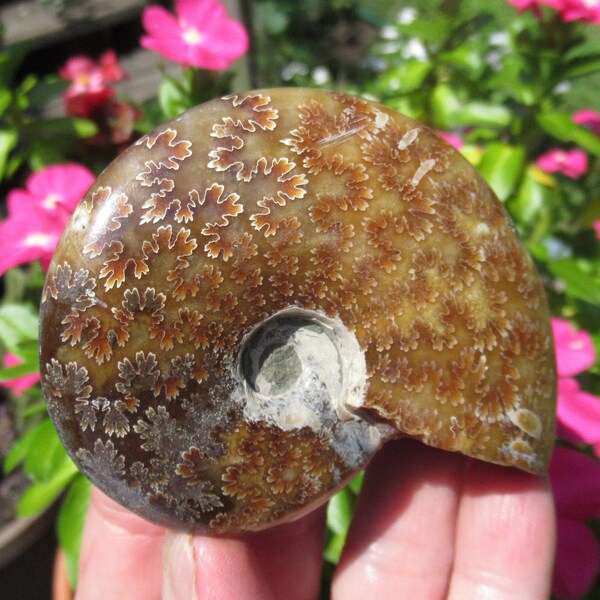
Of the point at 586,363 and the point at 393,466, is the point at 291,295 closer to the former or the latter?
the point at 393,466

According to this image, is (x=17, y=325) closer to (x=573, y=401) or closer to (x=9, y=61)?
(x=9, y=61)

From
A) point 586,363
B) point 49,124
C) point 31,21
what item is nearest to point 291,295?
point 586,363

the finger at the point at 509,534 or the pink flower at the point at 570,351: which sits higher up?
the pink flower at the point at 570,351

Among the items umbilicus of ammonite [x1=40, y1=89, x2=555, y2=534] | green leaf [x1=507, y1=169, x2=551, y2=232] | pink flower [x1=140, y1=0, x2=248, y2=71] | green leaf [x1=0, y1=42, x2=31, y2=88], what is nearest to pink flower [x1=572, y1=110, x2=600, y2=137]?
green leaf [x1=507, y1=169, x2=551, y2=232]

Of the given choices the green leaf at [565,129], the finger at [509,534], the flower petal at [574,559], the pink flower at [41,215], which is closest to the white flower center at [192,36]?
the pink flower at [41,215]

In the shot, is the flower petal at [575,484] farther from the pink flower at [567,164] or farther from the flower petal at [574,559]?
the pink flower at [567,164]

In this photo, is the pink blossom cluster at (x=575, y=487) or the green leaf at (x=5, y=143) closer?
Result: the pink blossom cluster at (x=575, y=487)

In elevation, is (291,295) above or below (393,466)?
above
